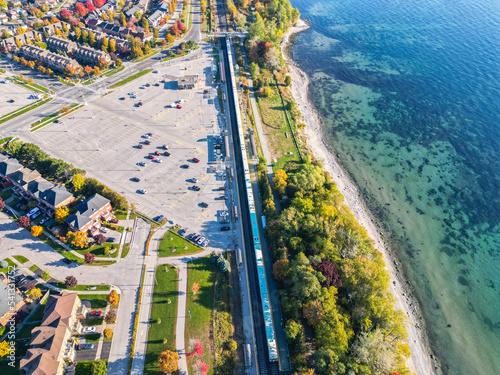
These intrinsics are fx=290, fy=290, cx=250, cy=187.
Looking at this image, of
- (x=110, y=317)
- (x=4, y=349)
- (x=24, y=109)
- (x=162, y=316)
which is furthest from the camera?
(x=24, y=109)

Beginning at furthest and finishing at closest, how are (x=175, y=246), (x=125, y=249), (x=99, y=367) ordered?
(x=175, y=246) < (x=125, y=249) < (x=99, y=367)

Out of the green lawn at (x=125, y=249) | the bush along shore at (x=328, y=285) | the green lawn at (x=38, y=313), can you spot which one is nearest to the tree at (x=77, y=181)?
the green lawn at (x=125, y=249)

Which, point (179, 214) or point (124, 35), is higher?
point (124, 35)

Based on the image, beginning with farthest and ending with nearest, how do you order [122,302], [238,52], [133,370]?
1. [238,52]
2. [122,302]
3. [133,370]

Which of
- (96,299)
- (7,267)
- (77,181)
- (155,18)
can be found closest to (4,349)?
Answer: (96,299)

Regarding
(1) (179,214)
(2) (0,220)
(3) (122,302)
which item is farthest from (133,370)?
(2) (0,220)

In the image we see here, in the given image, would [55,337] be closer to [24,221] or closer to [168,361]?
[168,361]

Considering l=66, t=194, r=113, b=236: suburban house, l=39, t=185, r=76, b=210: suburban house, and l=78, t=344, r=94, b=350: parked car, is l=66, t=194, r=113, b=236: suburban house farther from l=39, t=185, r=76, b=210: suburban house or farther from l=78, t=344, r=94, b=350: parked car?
l=78, t=344, r=94, b=350: parked car

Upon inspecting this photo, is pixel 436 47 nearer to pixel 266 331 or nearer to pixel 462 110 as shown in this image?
pixel 462 110
